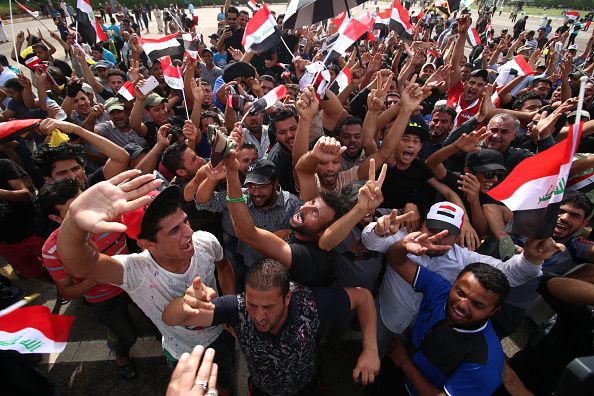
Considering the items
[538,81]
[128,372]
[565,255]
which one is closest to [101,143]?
[128,372]

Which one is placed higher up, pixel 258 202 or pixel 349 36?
pixel 349 36

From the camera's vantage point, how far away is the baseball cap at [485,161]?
330 centimetres

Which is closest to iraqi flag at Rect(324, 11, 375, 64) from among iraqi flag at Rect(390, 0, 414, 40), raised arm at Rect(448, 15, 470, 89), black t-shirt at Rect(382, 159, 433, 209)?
raised arm at Rect(448, 15, 470, 89)

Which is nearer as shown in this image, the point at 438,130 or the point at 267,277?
the point at 267,277

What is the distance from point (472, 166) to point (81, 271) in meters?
3.54

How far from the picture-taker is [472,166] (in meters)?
3.46

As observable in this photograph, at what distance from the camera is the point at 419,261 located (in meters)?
2.59

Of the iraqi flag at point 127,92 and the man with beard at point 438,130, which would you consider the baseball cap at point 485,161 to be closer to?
the man with beard at point 438,130

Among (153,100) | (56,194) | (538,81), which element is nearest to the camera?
(56,194)

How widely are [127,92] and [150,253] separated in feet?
11.0

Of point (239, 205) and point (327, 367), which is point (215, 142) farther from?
point (327, 367)

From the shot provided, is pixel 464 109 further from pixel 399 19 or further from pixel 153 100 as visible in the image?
pixel 153 100

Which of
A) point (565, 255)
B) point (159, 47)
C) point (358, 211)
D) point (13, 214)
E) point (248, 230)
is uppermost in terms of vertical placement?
point (159, 47)

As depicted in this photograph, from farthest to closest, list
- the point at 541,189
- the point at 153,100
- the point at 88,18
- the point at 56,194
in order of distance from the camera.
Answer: the point at 88,18 → the point at 153,100 → the point at 56,194 → the point at 541,189
